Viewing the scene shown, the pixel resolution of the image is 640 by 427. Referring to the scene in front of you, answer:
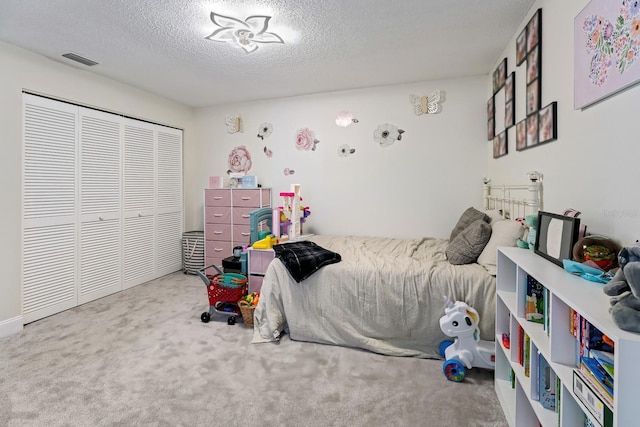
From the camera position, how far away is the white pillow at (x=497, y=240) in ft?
6.85

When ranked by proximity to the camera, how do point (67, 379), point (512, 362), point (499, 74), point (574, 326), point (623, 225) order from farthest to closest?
point (499, 74)
point (67, 379)
point (512, 362)
point (623, 225)
point (574, 326)

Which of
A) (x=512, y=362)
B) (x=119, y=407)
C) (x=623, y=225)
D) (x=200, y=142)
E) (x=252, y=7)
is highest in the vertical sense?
(x=252, y=7)

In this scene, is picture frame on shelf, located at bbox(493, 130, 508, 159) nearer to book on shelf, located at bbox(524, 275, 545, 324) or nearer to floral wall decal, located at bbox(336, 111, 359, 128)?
floral wall decal, located at bbox(336, 111, 359, 128)

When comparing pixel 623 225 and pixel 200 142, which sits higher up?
pixel 200 142

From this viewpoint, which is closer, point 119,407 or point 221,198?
point 119,407

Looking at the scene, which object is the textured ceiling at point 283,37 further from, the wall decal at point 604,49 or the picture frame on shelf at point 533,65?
the wall decal at point 604,49

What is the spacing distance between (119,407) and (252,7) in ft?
8.34

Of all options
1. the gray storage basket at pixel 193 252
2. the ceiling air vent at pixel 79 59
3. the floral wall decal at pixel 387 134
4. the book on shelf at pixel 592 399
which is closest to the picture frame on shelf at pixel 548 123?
the book on shelf at pixel 592 399

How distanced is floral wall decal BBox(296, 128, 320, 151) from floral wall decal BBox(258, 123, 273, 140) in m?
0.42

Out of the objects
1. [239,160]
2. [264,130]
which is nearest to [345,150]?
[264,130]

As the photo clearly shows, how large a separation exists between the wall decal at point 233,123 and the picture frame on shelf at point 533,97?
11.3ft

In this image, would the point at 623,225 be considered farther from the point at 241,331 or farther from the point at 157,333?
the point at 157,333

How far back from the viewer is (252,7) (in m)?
2.15

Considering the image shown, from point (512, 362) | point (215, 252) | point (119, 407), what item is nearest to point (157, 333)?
point (119, 407)
